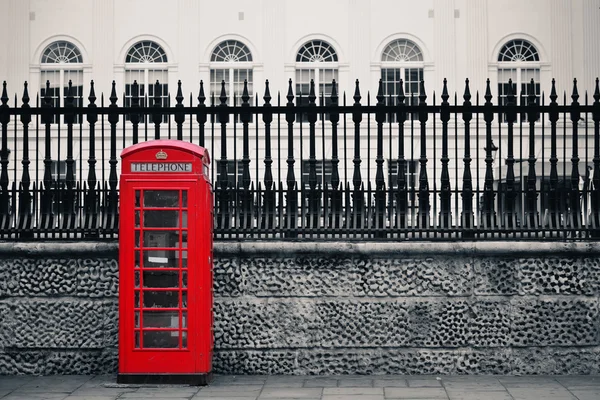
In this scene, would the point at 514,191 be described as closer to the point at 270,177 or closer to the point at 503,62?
the point at 270,177

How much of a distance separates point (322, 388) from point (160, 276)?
5.64 ft

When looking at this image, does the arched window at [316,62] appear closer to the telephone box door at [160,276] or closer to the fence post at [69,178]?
the fence post at [69,178]

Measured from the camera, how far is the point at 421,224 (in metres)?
9.34

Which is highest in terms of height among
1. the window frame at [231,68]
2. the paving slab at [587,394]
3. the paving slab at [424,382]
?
the window frame at [231,68]

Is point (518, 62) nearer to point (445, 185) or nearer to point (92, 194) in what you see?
point (445, 185)

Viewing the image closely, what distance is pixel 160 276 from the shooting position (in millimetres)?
8641

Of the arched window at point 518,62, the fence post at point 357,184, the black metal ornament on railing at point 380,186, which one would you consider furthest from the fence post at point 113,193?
the arched window at point 518,62

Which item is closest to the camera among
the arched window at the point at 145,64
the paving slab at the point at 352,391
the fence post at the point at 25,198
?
the paving slab at the point at 352,391

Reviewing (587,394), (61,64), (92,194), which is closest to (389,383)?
Answer: (587,394)

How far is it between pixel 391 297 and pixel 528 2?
30099mm

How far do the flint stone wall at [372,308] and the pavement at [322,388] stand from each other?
18 cm

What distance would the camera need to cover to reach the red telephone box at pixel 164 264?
855 cm

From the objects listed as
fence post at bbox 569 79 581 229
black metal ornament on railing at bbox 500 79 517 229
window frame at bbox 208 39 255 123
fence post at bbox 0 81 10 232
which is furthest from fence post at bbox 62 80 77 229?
window frame at bbox 208 39 255 123

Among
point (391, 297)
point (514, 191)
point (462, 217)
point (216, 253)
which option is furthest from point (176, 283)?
point (514, 191)
